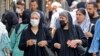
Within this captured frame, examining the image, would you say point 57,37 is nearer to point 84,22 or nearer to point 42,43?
point 42,43

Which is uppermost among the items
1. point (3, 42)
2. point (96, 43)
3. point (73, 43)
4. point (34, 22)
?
point (34, 22)

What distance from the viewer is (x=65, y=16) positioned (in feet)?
33.1

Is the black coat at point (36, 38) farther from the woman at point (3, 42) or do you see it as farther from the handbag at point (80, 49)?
the handbag at point (80, 49)

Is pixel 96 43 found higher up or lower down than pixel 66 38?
higher up

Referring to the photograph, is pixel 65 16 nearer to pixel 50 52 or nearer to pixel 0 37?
pixel 50 52

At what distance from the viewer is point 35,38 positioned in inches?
407

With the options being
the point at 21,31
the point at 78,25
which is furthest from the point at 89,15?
the point at 21,31

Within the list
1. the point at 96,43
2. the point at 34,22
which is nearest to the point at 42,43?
the point at 34,22

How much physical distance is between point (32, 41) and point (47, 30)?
0.43m

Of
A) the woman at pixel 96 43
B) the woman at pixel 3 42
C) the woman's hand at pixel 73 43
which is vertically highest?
the woman at pixel 96 43

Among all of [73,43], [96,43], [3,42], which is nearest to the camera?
[96,43]

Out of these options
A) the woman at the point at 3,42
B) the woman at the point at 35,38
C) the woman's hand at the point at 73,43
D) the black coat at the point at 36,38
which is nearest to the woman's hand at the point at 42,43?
the woman at the point at 35,38

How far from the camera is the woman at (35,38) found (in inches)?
403

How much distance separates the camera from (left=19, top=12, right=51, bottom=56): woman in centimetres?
1024
